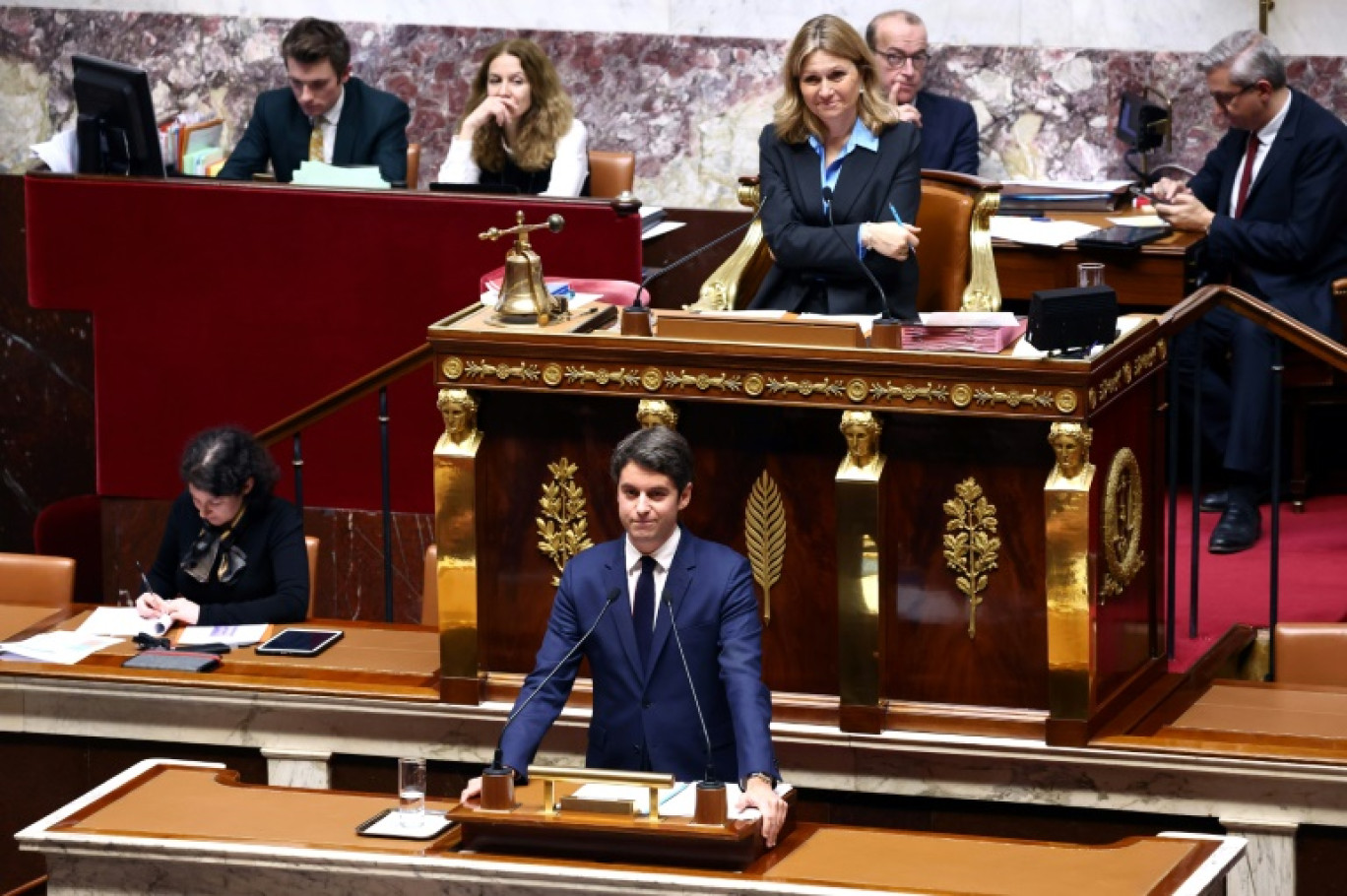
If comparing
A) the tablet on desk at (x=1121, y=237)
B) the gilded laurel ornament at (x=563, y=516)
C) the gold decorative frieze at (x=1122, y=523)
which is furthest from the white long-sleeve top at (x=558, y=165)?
the gold decorative frieze at (x=1122, y=523)

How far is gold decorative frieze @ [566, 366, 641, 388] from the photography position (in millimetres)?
6082

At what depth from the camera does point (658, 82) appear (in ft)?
32.3

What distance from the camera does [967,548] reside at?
5.93m

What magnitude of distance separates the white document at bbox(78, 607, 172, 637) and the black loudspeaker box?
2348 millimetres

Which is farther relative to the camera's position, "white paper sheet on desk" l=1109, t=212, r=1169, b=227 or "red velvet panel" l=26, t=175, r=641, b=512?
"white paper sheet on desk" l=1109, t=212, r=1169, b=227

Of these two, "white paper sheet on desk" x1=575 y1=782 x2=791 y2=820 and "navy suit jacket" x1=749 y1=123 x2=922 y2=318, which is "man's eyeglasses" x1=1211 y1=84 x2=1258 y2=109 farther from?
"white paper sheet on desk" x1=575 y1=782 x2=791 y2=820

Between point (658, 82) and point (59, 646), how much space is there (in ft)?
12.9

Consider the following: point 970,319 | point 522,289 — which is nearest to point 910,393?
point 970,319

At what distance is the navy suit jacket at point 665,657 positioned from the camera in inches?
210

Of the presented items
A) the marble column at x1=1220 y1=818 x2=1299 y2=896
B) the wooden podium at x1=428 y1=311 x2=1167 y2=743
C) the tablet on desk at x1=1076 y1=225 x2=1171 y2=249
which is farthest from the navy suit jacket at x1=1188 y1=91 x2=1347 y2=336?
the marble column at x1=1220 y1=818 x2=1299 y2=896

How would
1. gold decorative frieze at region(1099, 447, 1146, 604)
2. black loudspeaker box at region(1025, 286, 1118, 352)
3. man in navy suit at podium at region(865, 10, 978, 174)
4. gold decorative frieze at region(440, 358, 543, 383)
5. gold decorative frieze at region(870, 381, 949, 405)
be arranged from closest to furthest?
black loudspeaker box at region(1025, 286, 1118, 352) < gold decorative frieze at region(870, 381, 949, 405) < gold decorative frieze at region(1099, 447, 1146, 604) < gold decorative frieze at region(440, 358, 543, 383) < man in navy suit at podium at region(865, 10, 978, 174)

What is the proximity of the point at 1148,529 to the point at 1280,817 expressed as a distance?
2.72ft

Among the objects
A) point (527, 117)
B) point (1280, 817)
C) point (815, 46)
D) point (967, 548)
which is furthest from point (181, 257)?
point (1280, 817)

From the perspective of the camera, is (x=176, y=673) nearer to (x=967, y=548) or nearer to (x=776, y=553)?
(x=776, y=553)
